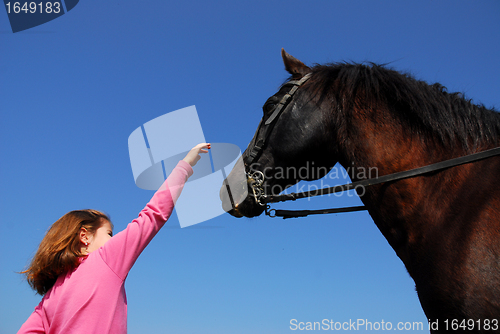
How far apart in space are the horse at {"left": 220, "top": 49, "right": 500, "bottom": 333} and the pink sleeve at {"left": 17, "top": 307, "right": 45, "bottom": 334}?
1.58 m

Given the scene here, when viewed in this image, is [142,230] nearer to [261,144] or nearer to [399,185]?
[261,144]

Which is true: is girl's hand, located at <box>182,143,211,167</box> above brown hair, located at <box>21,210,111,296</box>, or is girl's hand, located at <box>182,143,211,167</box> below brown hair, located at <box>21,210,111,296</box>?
above

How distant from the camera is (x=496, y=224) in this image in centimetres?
204

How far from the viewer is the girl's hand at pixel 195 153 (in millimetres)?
2537

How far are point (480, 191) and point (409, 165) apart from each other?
451 mm

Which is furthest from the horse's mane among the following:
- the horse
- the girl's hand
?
the girl's hand

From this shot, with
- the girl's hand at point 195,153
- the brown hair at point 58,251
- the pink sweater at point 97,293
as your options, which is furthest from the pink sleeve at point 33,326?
the girl's hand at point 195,153

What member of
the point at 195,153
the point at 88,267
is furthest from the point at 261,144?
the point at 88,267

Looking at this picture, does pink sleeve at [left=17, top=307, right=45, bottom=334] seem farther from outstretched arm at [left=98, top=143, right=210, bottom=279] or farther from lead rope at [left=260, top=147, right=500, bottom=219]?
lead rope at [left=260, top=147, right=500, bottom=219]

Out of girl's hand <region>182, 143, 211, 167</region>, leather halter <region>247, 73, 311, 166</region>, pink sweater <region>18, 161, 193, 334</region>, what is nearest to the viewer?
pink sweater <region>18, 161, 193, 334</region>

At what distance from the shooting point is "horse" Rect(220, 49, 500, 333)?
2.03 meters

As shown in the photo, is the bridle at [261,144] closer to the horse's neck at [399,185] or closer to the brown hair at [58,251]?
the horse's neck at [399,185]

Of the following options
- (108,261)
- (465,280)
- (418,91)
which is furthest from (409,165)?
(108,261)

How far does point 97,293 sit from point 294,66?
2473 millimetres
